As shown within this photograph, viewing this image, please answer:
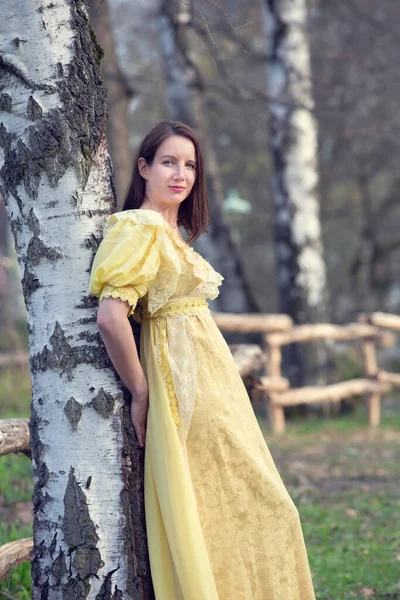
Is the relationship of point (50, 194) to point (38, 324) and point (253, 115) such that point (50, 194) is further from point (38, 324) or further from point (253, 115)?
point (253, 115)

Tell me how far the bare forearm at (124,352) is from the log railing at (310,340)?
5002mm

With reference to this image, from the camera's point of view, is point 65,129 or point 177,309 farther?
point 177,309

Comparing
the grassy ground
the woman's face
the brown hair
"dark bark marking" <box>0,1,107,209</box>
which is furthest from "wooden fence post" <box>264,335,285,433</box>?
"dark bark marking" <box>0,1,107,209</box>

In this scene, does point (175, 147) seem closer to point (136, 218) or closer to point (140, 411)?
point (136, 218)

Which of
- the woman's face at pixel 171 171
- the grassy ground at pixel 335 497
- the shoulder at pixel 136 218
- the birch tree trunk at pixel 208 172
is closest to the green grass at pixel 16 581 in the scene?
the grassy ground at pixel 335 497

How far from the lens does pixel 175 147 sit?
108 inches

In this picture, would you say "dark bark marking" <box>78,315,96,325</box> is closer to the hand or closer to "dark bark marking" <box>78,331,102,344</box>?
"dark bark marking" <box>78,331,102,344</box>

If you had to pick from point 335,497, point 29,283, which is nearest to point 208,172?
point 335,497

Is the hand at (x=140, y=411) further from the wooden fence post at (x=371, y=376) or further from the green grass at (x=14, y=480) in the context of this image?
the wooden fence post at (x=371, y=376)

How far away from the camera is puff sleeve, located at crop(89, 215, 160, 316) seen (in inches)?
95.8

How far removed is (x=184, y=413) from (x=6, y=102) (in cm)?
116

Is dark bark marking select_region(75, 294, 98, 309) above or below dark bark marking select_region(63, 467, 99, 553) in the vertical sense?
above

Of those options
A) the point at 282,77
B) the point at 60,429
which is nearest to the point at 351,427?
the point at 282,77

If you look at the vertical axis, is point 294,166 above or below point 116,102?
below
